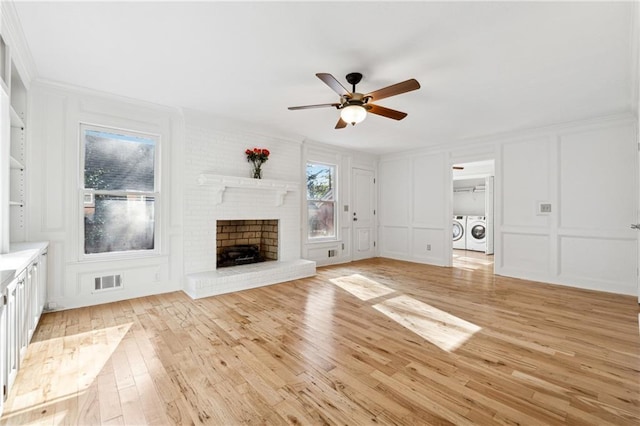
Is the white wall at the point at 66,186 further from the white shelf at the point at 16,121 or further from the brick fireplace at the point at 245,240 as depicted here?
the brick fireplace at the point at 245,240

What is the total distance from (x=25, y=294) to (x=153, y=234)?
182cm

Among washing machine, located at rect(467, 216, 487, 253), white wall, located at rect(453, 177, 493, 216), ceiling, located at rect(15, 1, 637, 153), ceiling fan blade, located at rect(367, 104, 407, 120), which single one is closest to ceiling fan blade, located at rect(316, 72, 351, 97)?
ceiling, located at rect(15, 1, 637, 153)

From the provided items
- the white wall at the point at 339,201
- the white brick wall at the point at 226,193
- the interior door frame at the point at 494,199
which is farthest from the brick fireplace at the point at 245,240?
the interior door frame at the point at 494,199

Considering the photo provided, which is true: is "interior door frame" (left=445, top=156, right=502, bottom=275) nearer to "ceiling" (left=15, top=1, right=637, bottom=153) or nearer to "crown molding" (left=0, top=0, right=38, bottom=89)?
"ceiling" (left=15, top=1, right=637, bottom=153)

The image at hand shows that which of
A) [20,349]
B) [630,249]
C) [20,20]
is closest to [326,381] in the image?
[20,349]

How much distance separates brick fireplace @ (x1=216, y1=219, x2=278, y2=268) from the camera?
480cm

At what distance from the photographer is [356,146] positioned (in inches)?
242

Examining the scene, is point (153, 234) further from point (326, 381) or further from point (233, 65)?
point (326, 381)

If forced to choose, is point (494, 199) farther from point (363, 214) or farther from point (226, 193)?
point (226, 193)

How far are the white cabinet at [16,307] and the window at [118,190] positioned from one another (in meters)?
0.93

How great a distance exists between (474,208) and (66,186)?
32.1ft

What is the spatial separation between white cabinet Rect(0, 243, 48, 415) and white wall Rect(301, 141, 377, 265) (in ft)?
12.6

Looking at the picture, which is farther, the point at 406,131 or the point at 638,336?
the point at 406,131

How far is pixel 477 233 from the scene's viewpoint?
8.12 meters
